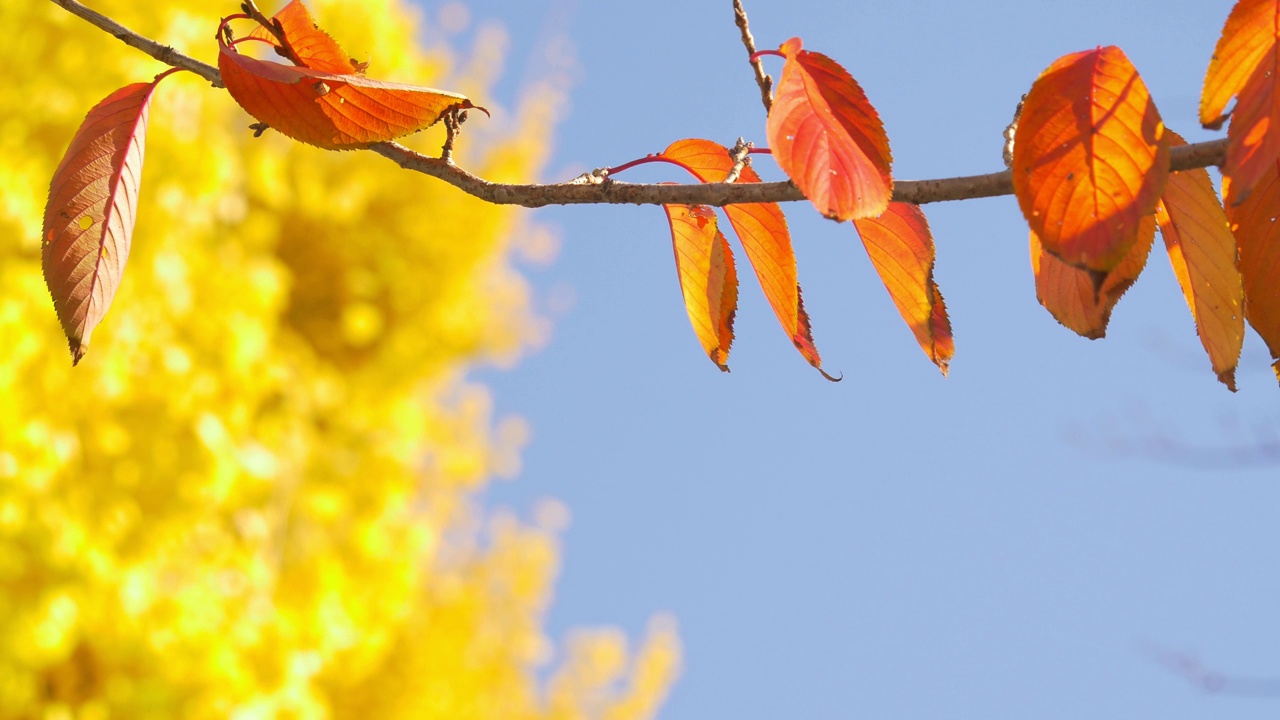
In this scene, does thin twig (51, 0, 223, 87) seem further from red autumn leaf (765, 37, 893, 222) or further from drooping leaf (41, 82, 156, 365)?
red autumn leaf (765, 37, 893, 222)

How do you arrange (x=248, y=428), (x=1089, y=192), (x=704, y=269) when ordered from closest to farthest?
(x=1089, y=192) → (x=704, y=269) → (x=248, y=428)

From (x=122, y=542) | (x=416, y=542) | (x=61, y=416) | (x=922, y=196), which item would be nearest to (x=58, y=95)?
(x=61, y=416)

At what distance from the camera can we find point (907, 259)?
0.90ft

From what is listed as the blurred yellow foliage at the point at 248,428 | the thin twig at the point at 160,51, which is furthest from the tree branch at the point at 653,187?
the blurred yellow foliage at the point at 248,428

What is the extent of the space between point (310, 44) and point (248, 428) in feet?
6.97

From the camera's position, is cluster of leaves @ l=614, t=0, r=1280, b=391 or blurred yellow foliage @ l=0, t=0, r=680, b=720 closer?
cluster of leaves @ l=614, t=0, r=1280, b=391

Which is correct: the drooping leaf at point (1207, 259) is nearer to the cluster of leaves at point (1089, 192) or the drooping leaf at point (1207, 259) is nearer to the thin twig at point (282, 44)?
the cluster of leaves at point (1089, 192)

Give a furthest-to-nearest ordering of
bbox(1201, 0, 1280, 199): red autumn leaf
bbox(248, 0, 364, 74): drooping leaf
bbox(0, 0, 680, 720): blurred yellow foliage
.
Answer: bbox(0, 0, 680, 720): blurred yellow foliage
bbox(248, 0, 364, 74): drooping leaf
bbox(1201, 0, 1280, 199): red autumn leaf

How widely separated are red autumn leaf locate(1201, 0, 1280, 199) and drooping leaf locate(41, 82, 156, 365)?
27 cm

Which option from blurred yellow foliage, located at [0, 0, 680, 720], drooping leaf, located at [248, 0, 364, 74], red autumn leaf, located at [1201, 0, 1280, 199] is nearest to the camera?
red autumn leaf, located at [1201, 0, 1280, 199]

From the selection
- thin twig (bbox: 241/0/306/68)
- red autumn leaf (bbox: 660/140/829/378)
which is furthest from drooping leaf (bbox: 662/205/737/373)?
thin twig (bbox: 241/0/306/68)

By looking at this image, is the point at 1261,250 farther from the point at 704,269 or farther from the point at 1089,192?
the point at 704,269

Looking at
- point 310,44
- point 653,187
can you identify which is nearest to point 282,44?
point 310,44

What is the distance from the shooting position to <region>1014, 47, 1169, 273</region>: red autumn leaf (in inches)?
7.9
